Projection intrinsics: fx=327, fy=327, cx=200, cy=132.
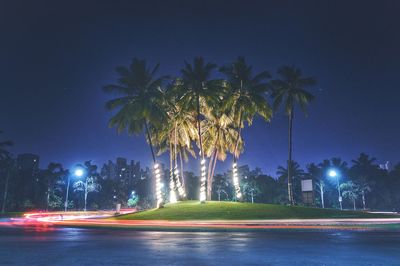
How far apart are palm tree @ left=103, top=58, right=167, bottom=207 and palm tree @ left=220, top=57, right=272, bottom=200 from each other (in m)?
9.13

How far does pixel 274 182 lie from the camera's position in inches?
4281

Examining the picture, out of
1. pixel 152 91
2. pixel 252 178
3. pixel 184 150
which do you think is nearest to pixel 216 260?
pixel 152 91

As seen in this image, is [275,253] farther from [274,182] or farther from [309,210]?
[274,182]

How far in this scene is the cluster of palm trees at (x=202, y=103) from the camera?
40031mm

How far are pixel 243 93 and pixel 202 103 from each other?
19.1 ft

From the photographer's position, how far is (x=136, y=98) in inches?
1576

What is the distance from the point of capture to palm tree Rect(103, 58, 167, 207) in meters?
39.0

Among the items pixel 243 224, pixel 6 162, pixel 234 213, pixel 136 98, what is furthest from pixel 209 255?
pixel 6 162

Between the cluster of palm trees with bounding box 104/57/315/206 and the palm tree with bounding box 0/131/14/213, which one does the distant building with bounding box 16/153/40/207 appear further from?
the cluster of palm trees with bounding box 104/57/315/206

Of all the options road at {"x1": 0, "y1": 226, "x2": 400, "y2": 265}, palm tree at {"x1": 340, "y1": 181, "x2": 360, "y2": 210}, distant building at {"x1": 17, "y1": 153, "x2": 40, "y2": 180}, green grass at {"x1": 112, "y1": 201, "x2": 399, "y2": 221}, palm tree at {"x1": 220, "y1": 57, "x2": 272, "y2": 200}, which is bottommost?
road at {"x1": 0, "y1": 226, "x2": 400, "y2": 265}

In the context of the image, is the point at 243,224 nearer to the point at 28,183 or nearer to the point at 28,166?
the point at 28,183

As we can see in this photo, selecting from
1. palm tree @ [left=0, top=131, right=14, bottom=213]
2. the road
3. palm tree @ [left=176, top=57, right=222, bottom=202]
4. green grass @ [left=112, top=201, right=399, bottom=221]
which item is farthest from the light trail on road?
palm tree @ [left=0, top=131, right=14, bottom=213]

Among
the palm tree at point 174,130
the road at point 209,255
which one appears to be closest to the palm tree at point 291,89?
the palm tree at point 174,130

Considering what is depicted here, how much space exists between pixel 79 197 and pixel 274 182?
61.6m
